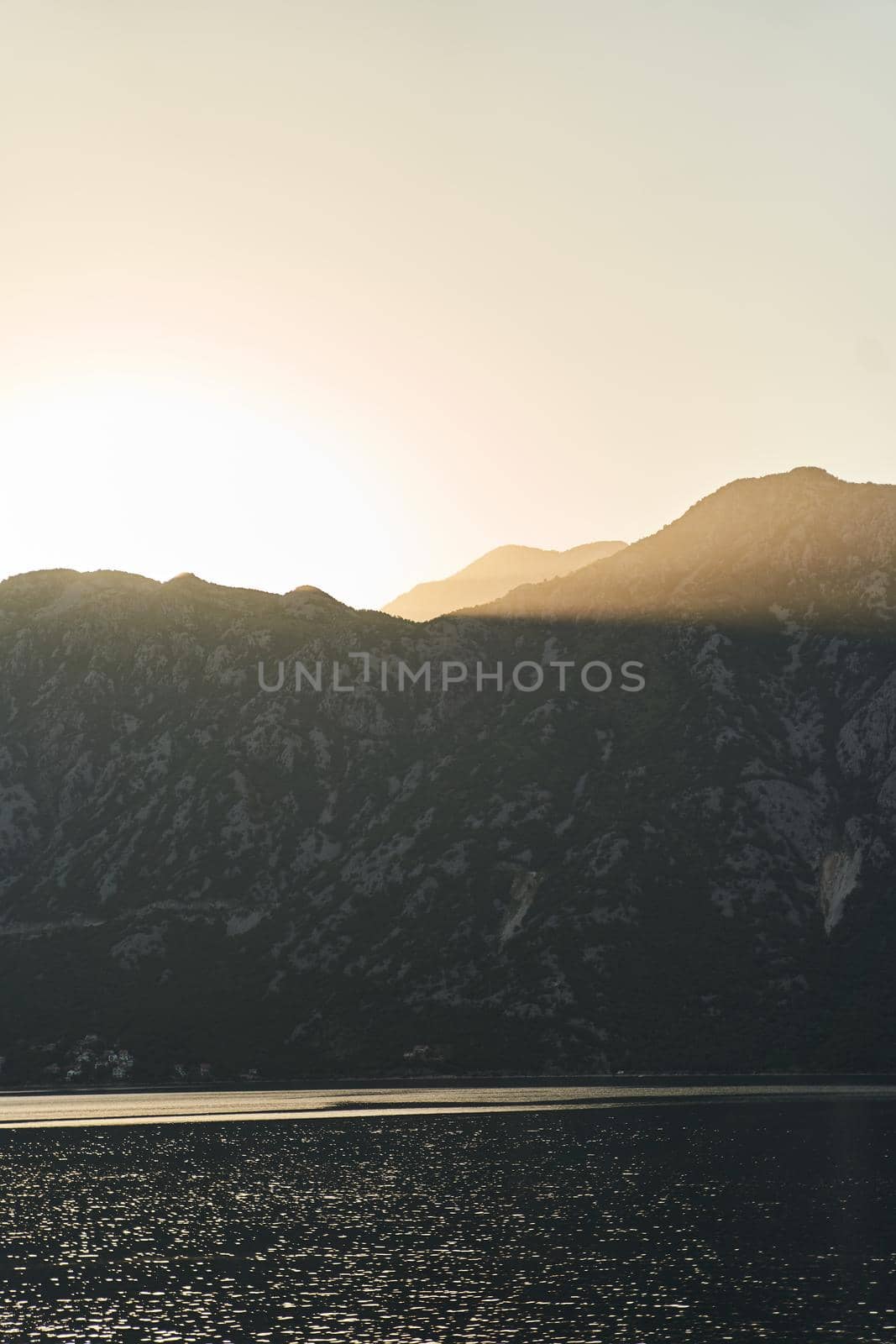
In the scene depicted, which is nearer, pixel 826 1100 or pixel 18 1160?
pixel 18 1160

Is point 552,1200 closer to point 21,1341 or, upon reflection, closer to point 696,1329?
point 696,1329

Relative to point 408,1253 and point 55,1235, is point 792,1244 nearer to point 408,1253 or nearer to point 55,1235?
point 408,1253

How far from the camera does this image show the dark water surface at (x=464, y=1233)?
2908 inches

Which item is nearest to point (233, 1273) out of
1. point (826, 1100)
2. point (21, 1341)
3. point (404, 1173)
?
point (21, 1341)

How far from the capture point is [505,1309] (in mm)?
75438

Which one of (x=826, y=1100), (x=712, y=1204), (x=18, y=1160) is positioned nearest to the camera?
(x=712, y=1204)

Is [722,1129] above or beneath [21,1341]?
beneath

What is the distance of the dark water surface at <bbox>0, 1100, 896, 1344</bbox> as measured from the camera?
73875 mm

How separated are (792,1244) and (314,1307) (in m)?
32.1

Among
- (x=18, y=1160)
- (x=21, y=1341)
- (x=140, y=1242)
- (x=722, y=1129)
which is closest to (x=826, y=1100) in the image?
(x=722, y=1129)

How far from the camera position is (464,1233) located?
100812 mm

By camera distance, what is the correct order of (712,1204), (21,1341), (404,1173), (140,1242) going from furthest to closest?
(404,1173), (712,1204), (140,1242), (21,1341)

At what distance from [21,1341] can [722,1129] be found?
100837 millimetres

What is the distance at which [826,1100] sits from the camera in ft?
608
